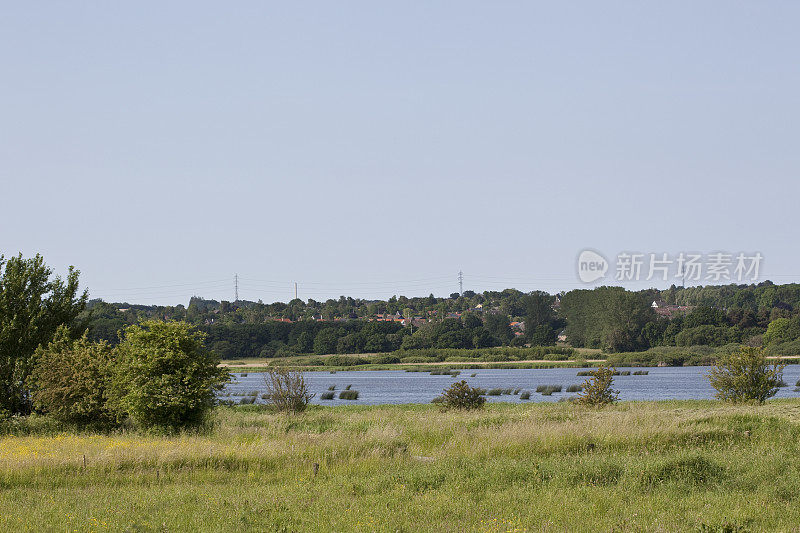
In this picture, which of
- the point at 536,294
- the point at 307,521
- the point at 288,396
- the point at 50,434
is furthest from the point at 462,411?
the point at 536,294

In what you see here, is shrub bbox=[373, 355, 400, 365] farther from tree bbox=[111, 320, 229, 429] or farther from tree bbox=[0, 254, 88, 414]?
tree bbox=[111, 320, 229, 429]

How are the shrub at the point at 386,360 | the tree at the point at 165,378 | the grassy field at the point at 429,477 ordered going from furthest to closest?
the shrub at the point at 386,360, the tree at the point at 165,378, the grassy field at the point at 429,477

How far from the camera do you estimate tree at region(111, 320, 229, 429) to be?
2358cm

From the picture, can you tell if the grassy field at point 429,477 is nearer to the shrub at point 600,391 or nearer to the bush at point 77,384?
the bush at point 77,384

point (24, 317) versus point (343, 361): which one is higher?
point (24, 317)

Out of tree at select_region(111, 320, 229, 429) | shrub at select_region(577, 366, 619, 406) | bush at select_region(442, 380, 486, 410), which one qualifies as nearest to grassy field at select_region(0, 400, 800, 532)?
tree at select_region(111, 320, 229, 429)

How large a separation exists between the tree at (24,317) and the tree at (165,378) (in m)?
5.11

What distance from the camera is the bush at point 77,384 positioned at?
25.3 meters

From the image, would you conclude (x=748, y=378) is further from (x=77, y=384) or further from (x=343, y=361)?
(x=343, y=361)

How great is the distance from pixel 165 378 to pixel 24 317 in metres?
8.51

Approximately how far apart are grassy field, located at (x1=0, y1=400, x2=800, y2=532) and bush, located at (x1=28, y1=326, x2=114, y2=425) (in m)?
1.08

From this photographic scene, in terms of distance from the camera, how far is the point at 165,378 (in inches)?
931

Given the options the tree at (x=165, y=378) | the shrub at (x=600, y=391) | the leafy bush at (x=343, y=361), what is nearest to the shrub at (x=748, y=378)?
the shrub at (x=600, y=391)

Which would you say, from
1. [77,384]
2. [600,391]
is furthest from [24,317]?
[600,391]
